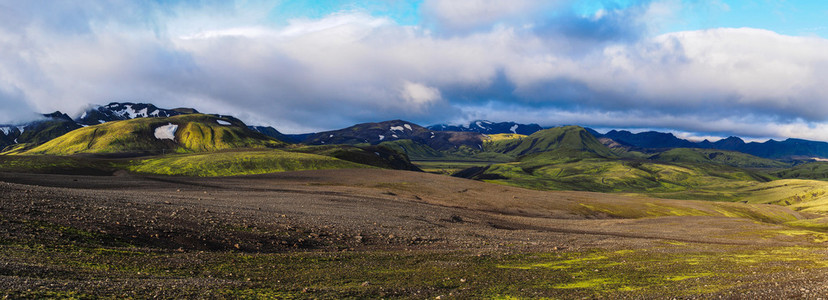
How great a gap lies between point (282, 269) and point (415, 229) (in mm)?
25536

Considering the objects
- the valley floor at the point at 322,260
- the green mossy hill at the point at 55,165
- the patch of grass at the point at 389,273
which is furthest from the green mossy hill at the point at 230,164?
the patch of grass at the point at 389,273

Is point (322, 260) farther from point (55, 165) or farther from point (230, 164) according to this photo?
point (230, 164)

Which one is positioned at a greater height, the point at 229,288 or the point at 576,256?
the point at 229,288

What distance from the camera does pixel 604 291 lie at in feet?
75.0

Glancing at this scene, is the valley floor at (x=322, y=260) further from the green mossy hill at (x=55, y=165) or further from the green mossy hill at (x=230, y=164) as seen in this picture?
the green mossy hill at (x=230, y=164)

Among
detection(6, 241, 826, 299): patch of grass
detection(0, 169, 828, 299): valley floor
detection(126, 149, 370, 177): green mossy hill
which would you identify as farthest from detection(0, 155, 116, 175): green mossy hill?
detection(6, 241, 826, 299): patch of grass

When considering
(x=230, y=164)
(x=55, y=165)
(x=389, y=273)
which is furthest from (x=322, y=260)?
(x=230, y=164)

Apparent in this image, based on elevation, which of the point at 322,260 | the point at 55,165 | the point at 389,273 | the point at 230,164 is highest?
the point at 55,165

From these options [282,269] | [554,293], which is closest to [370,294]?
[282,269]

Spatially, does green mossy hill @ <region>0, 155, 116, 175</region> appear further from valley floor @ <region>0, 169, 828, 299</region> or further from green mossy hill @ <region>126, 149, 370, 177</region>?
valley floor @ <region>0, 169, 828, 299</region>

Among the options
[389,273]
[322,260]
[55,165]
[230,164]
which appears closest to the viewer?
[389,273]

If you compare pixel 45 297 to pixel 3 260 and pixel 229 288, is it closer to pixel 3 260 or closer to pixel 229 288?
pixel 229 288

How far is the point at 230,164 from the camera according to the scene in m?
150

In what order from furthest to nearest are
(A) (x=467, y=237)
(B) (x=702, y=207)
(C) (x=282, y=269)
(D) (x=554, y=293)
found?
(B) (x=702, y=207) → (A) (x=467, y=237) → (C) (x=282, y=269) → (D) (x=554, y=293)
